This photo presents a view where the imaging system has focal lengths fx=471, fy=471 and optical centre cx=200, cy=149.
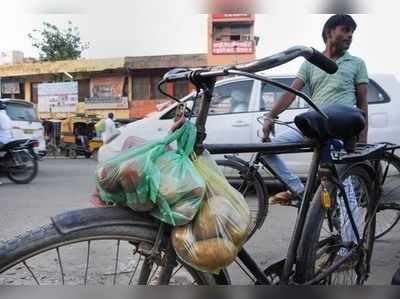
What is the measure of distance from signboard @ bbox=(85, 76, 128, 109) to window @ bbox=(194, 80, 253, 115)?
16.1 meters

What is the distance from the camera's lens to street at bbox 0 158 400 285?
121 inches

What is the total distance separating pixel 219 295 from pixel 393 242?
8.77 ft

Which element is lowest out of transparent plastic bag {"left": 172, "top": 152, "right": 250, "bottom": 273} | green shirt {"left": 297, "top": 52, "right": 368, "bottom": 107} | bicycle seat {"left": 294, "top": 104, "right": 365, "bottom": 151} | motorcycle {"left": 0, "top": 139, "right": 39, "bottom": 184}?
motorcycle {"left": 0, "top": 139, "right": 39, "bottom": 184}

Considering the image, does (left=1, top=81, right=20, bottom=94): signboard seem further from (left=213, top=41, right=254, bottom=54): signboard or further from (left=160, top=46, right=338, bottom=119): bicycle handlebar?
(left=160, top=46, right=338, bottom=119): bicycle handlebar

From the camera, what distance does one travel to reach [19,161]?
25.7 feet

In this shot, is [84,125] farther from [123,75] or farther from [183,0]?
[183,0]

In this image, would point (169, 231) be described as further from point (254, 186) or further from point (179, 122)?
point (254, 186)

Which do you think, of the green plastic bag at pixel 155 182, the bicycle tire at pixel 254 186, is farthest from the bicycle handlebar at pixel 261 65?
the bicycle tire at pixel 254 186

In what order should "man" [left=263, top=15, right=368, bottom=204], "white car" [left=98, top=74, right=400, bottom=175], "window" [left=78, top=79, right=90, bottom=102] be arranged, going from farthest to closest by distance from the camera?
"window" [left=78, top=79, right=90, bottom=102], "white car" [left=98, top=74, right=400, bottom=175], "man" [left=263, top=15, right=368, bottom=204]

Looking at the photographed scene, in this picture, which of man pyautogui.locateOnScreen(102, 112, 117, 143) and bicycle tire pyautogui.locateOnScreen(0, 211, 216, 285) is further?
man pyautogui.locateOnScreen(102, 112, 117, 143)

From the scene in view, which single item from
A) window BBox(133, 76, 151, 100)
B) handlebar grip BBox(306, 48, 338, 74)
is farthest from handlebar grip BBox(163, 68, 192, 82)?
window BBox(133, 76, 151, 100)

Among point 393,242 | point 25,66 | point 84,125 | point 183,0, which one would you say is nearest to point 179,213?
point 183,0

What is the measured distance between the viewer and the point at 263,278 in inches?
61.7

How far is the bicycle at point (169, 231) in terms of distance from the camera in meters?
1.14
